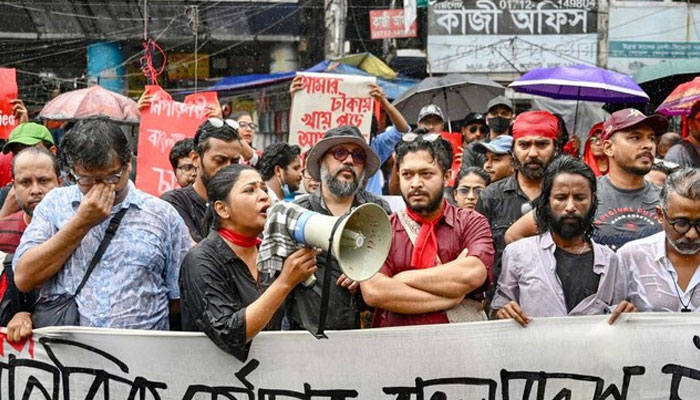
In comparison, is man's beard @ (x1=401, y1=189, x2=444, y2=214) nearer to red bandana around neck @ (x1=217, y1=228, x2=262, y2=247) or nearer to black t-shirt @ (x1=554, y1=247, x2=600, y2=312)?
black t-shirt @ (x1=554, y1=247, x2=600, y2=312)

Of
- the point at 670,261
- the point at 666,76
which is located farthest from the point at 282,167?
the point at 666,76

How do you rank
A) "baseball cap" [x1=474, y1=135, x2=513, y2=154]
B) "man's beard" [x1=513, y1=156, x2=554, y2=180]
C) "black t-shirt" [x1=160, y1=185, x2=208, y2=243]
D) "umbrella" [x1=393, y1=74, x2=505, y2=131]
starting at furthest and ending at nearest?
"umbrella" [x1=393, y1=74, x2=505, y2=131] < "baseball cap" [x1=474, y1=135, x2=513, y2=154] < "man's beard" [x1=513, y1=156, x2=554, y2=180] < "black t-shirt" [x1=160, y1=185, x2=208, y2=243]

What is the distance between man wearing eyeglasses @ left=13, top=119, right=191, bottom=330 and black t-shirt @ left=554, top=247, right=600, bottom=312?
1.63 metres

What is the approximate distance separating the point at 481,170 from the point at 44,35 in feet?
56.1

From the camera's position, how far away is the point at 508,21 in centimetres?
2123

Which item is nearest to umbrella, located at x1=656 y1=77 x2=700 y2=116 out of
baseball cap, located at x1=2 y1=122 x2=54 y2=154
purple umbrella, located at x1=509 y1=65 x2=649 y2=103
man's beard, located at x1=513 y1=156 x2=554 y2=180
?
purple umbrella, located at x1=509 y1=65 x2=649 y2=103

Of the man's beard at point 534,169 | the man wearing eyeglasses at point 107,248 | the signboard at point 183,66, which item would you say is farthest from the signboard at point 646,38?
the man wearing eyeglasses at point 107,248

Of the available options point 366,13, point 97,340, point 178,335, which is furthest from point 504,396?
point 366,13

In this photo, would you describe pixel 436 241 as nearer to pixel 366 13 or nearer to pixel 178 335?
pixel 178 335

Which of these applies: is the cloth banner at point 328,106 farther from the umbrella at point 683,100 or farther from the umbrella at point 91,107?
the umbrella at point 91,107

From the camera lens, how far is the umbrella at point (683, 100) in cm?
841

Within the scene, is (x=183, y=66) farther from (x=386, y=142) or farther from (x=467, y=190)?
(x=467, y=190)

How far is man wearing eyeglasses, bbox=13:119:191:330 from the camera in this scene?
368cm

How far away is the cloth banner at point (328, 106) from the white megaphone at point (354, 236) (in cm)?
370
